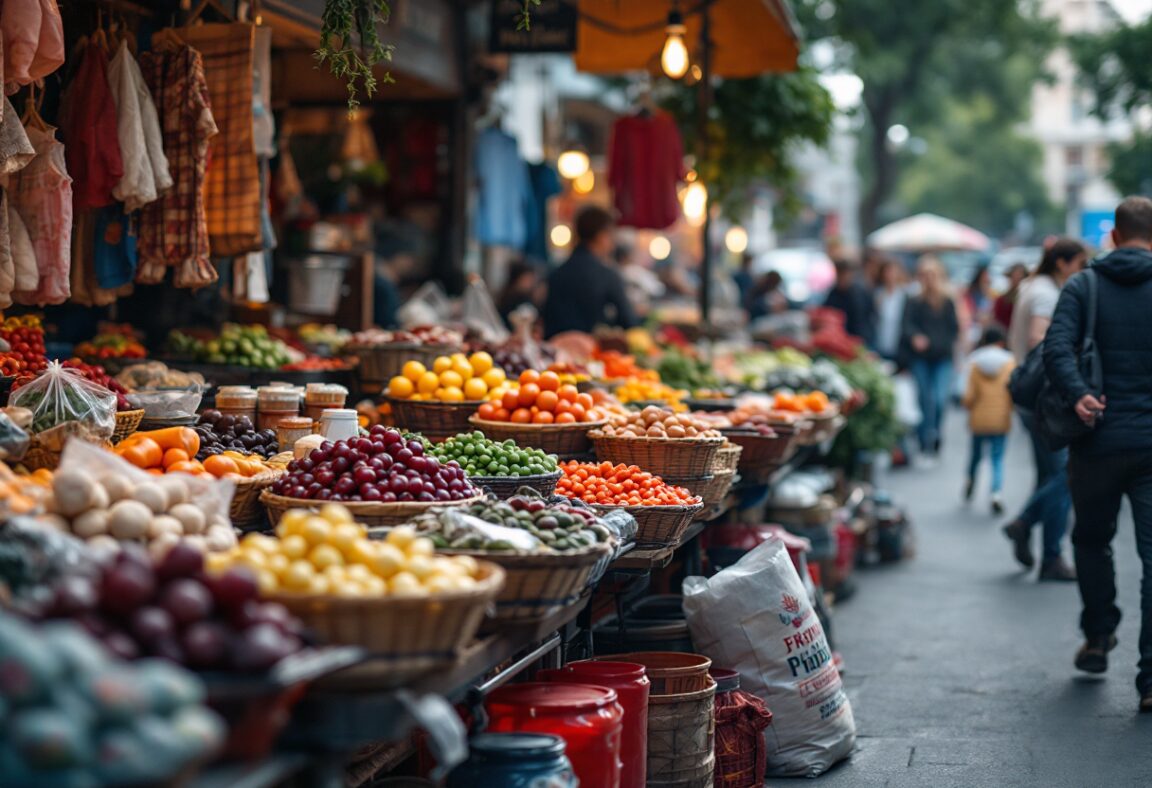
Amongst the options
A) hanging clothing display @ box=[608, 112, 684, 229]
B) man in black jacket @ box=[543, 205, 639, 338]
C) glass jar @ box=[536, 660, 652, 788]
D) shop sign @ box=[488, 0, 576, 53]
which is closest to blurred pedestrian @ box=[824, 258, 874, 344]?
hanging clothing display @ box=[608, 112, 684, 229]

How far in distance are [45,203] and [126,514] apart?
319 cm

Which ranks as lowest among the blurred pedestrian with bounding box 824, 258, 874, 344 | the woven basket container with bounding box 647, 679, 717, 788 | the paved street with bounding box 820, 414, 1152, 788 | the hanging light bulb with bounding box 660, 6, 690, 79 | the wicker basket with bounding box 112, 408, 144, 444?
the paved street with bounding box 820, 414, 1152, 788

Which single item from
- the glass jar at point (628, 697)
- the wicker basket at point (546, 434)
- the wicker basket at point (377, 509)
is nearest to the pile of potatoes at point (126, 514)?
the wicker basket at point (377, 509)

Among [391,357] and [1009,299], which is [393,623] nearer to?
[391,357]

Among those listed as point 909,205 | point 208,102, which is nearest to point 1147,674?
point 208,102

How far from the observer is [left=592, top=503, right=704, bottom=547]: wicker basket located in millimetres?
5832

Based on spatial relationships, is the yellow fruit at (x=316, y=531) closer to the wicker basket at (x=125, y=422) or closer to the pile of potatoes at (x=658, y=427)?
the wicker basket at (x=125, y=422)

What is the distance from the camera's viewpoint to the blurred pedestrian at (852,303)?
1873 centimetres

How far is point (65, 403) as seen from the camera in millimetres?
5406

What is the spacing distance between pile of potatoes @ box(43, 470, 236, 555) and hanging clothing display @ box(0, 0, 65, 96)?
8.28 ft

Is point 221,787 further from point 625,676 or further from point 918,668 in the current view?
point 918,668

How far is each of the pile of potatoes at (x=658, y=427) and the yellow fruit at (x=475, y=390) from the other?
728mm

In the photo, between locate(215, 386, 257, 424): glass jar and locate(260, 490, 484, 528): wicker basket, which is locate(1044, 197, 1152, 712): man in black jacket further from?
locate(215, 386, 257, 424): glass jar

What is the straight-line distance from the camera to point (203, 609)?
299cm
